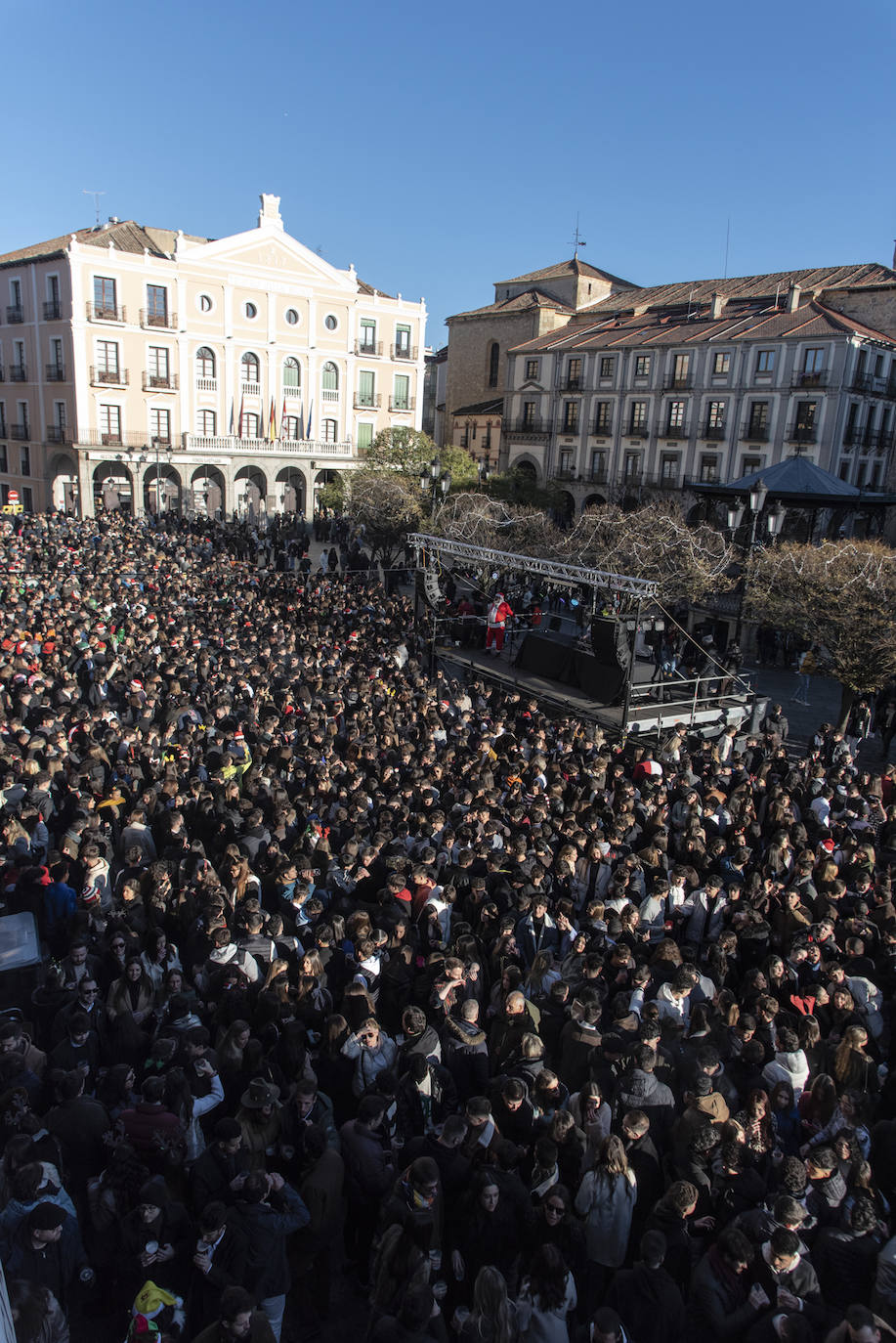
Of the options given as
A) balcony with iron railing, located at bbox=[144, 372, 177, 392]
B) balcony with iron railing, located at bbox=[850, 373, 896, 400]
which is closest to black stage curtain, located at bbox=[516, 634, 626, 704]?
balcony with iron railing, located at bbox=[850, 373, 896, 400]

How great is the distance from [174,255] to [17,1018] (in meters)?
39.6

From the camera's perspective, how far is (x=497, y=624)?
18.8m

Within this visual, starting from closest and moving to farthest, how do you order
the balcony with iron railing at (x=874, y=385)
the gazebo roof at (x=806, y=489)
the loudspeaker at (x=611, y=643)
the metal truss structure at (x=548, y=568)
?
the metal truss structure at (x=548, y=568) < the loudspeaker at (x=611, y=643) < the gazebo roof at (x=806, y=489) < the balcony with iron railing at (x=874, y=385)

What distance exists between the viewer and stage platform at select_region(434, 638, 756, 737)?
571 inches

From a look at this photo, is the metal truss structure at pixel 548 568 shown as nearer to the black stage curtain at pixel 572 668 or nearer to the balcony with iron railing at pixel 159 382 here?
the black stage curtain at pixel 572 668

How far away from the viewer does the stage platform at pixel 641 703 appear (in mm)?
14492

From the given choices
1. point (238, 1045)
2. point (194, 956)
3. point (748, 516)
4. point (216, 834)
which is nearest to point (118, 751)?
point (216, 834)

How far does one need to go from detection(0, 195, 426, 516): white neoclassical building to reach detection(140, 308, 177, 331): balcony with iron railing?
0.05 m

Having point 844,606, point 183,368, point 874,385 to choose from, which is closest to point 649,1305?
point 844,606

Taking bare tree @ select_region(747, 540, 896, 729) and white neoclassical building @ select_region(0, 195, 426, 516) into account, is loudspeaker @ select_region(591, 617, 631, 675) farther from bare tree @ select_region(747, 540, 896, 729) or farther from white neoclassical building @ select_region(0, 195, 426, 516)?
white neoclassical building @ select_region(0, 195, 426, 516)

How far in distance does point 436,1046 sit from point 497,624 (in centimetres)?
1421

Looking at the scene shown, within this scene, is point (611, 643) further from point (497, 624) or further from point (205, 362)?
point (205, 362)

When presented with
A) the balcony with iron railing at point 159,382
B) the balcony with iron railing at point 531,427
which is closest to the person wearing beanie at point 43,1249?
the balcony with iron railing at point 159,382

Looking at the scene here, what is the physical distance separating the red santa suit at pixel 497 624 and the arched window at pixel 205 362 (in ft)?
88.4
